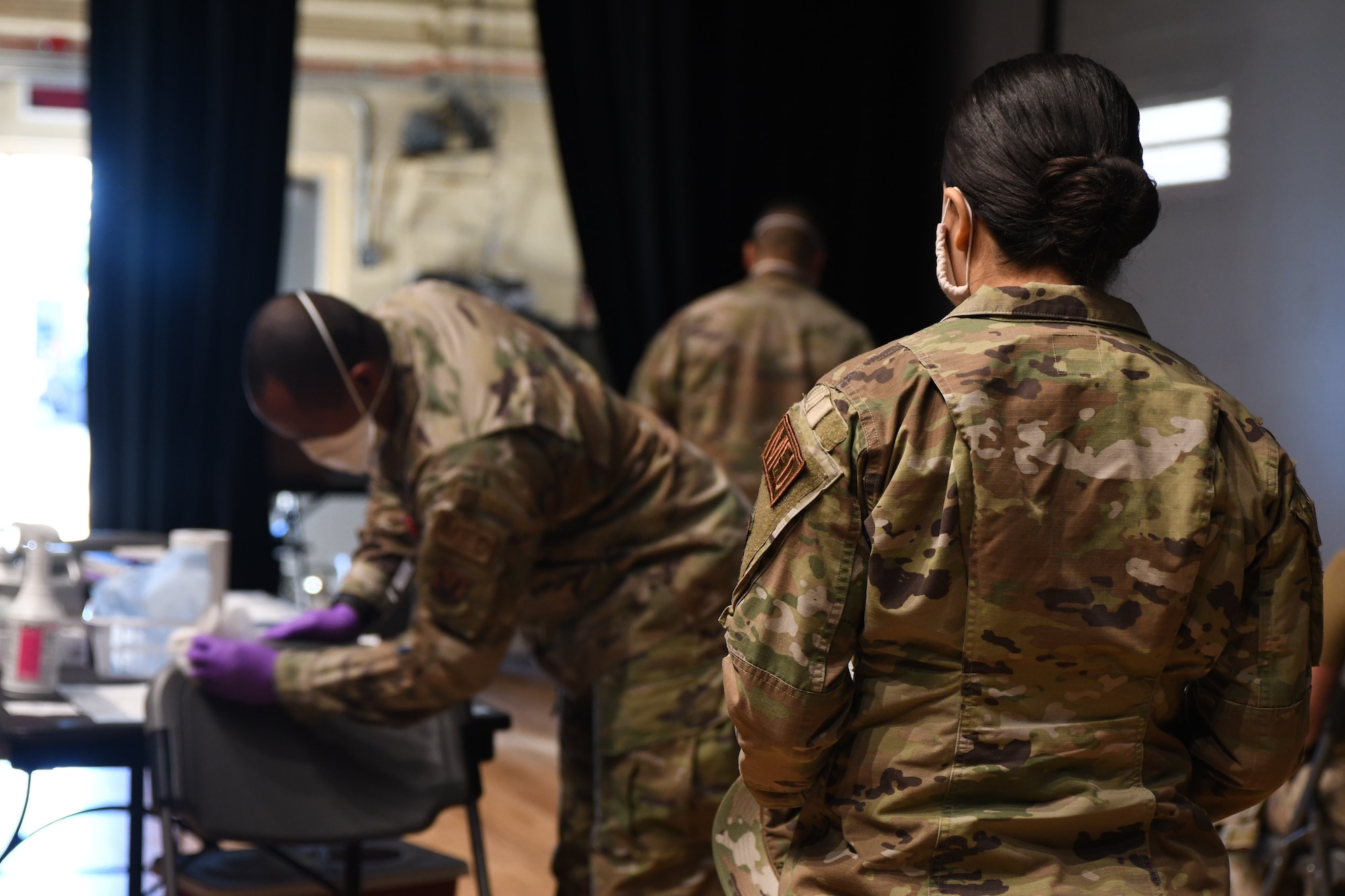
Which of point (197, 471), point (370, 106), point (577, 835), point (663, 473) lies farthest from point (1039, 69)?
point (370, 106)

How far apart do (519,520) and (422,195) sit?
5.36 metres

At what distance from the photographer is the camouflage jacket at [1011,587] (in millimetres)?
988

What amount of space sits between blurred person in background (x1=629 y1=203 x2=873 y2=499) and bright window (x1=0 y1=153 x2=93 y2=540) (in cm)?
371

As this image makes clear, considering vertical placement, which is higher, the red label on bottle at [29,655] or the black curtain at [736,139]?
the black curtain at [736,139]

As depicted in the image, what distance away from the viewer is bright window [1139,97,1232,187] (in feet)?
10.9

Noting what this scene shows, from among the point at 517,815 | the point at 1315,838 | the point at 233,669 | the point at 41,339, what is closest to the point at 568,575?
the point at 233,669

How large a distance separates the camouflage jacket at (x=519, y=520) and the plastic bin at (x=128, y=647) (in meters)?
0.38

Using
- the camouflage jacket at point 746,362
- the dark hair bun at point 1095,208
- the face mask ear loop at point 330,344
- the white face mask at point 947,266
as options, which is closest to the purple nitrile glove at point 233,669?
the face mask ear loop at point 330,344

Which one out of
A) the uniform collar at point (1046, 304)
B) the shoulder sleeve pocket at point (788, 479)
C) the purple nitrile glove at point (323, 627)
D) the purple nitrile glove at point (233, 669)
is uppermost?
the uniform collar at point (1046, 304)

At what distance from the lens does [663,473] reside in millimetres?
1953

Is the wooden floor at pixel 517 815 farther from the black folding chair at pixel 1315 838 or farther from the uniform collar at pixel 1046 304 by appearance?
the uniform collar at pixel 1046 304

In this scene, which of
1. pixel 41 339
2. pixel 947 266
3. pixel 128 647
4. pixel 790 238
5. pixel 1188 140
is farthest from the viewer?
pixel 41 339

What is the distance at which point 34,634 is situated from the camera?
1.85 meters

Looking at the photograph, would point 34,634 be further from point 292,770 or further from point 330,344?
point 330,344
